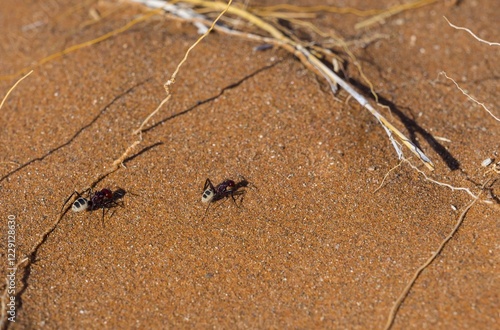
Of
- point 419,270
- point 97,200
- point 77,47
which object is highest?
point 77,47

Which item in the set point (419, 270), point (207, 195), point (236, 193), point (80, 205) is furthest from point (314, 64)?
point (80, 205)

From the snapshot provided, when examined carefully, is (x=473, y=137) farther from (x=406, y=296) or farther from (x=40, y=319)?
(x=40, y=319)

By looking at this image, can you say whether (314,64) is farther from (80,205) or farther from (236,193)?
(80,205)

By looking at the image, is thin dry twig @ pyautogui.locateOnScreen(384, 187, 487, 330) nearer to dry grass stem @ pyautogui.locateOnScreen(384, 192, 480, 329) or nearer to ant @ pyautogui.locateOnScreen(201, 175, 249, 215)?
dry grass stem @ pyautogui.locateOnScreen(384, 192, 480, 329)

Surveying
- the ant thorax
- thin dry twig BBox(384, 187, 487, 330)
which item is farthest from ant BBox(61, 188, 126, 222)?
thin dry twig BBox(384, 187, 487, 330)

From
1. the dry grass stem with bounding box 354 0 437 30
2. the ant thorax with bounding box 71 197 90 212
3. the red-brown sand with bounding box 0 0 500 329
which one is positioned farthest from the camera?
the dry grass stem with bounding box 354 0 437 30

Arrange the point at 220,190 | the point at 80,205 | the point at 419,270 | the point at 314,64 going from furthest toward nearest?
the point at 314,64 → the point at 220,190 → the point at 80,205 → the point at 419,270

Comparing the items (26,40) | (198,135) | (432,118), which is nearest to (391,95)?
(432,118)
